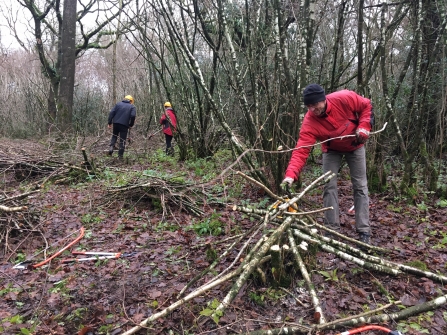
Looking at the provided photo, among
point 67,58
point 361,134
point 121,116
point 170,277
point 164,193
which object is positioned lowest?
point 170,277

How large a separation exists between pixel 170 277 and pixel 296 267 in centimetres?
126

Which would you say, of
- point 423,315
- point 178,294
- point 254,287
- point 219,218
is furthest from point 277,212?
point 219,218

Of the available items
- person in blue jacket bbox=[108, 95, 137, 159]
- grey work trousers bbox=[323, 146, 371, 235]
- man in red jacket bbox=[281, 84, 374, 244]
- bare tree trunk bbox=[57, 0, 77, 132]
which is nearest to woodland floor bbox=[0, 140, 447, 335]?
grey work trousers bbox=[323, 146, 371, 235]

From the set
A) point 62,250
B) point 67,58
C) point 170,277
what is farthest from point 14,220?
point 67,58

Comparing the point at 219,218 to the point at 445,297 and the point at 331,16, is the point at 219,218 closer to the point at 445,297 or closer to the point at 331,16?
the point at 445,297

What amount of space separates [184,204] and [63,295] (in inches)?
87.5

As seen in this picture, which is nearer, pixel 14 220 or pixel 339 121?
pixel 339 121

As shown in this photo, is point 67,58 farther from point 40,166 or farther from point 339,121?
point 339,121

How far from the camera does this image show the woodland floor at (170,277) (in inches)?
104

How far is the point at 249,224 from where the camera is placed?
14.6 feet

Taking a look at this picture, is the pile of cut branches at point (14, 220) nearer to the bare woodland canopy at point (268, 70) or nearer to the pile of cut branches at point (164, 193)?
the pile of cut branches at point (164, 193)

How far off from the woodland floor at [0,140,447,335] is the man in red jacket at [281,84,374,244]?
0.50 m

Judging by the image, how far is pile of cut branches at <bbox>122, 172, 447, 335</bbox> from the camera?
2.42m

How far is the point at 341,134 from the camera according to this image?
12.1 ft
